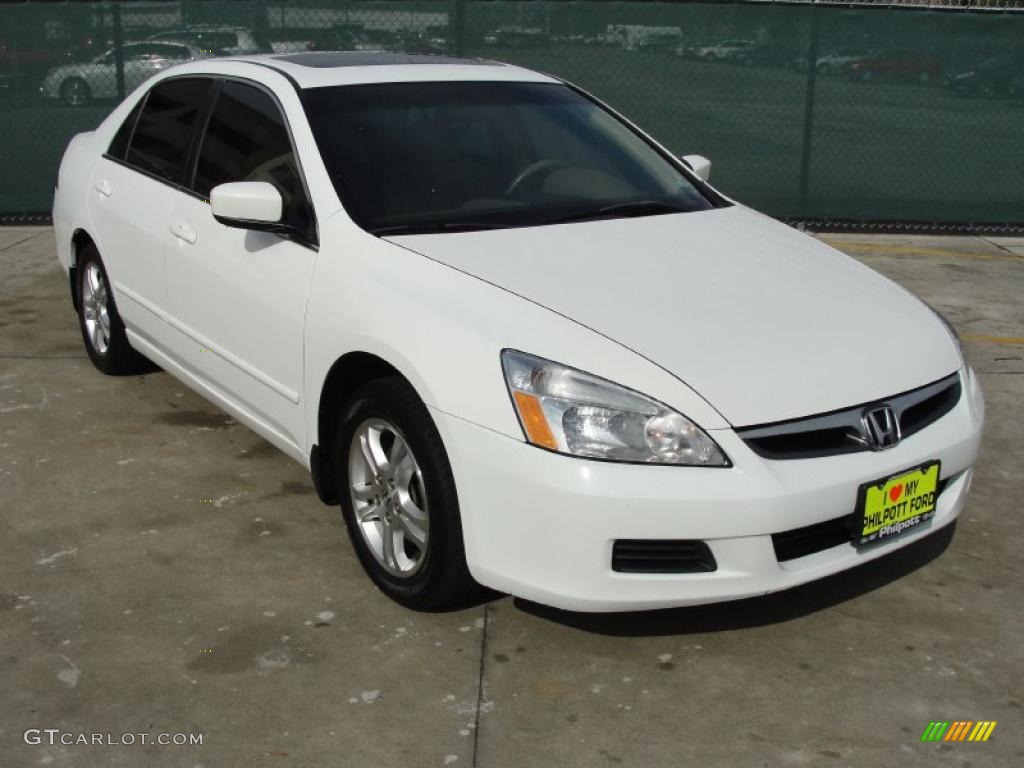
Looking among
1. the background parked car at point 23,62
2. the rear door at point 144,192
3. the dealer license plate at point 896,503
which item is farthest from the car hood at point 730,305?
the background parked car at point 23,62

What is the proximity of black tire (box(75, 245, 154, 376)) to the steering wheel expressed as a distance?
2172 millimetres

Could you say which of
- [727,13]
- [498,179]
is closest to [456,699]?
[498,179]

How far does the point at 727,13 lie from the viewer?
34.1 ft

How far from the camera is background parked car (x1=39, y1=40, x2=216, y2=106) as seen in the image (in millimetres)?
10227

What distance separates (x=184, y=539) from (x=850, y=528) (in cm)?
223

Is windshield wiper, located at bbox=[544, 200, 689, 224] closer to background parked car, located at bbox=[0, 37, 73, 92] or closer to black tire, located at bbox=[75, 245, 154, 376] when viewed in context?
black tire, located at bbox=[75, 245, 154, 376]

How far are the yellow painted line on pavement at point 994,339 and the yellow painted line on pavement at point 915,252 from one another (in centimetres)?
254

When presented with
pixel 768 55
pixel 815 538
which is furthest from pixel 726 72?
pixel 815 538

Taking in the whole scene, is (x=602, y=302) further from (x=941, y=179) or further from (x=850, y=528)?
(x=941, y=179)

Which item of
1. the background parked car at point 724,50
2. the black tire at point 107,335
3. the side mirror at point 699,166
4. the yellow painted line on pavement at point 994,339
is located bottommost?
the yellow painted line on pavement at point 994,339

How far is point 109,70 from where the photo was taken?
10.5 meters

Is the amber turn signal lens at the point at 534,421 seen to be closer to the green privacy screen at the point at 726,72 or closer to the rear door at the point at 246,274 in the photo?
the rear door at the point at 246,274

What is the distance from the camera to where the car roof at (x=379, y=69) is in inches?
182

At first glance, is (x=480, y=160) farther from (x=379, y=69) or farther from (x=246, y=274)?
(x=246, y=274)
